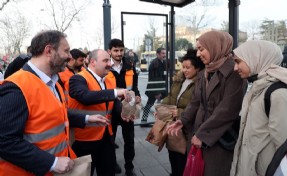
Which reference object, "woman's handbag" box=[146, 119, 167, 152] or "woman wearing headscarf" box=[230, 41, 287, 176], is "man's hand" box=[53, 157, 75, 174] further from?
"woman's handbag" box=[146, 119, 167, 152]

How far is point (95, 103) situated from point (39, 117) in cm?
103

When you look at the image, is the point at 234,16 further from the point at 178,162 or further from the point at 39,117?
the point at 39,117

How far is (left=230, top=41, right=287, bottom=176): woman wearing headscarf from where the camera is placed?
5.86 ft

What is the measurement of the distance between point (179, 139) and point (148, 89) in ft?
12.2

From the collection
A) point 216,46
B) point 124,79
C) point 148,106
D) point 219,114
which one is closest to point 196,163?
point 219,114

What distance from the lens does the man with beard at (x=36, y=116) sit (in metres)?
1.57

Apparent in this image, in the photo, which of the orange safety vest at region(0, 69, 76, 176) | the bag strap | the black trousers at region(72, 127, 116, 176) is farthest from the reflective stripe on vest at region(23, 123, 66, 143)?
the bag strap

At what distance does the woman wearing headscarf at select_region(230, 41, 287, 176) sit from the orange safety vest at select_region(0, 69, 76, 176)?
4.43 feet

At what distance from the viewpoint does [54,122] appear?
1781 millimetres

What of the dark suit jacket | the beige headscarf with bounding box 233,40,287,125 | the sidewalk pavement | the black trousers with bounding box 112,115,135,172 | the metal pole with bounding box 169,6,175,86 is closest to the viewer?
the dark suit jacket

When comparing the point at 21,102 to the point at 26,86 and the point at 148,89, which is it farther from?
the point at 148,89

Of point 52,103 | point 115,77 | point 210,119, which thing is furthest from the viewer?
point 115,77

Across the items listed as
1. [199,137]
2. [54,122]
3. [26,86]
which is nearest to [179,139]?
[199,137]

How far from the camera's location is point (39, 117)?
1685 millimetres
